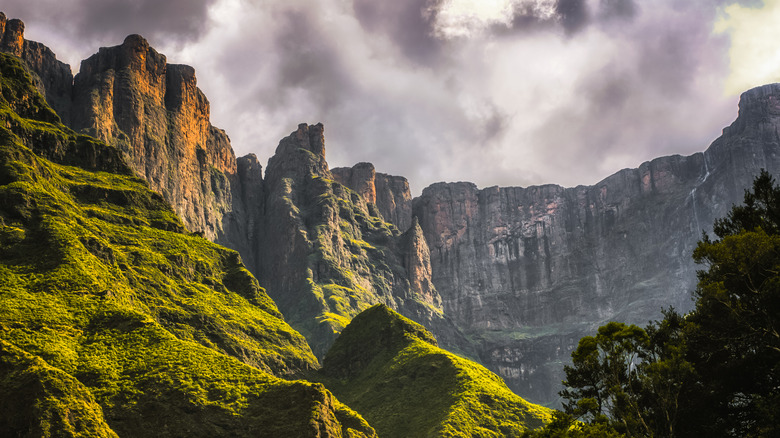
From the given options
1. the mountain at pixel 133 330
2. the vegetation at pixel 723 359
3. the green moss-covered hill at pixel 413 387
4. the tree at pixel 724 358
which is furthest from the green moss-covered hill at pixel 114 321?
the tree at pixel 724 358

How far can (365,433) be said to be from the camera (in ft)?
376

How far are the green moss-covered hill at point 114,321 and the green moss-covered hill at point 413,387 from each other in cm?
1232

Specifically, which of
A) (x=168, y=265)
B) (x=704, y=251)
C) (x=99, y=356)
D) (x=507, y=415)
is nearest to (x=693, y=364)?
(x=704, y=251)

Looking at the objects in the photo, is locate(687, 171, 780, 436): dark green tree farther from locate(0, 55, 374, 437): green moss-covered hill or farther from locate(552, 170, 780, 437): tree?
locate(0, 55, 374, 437): green moss-covered hill

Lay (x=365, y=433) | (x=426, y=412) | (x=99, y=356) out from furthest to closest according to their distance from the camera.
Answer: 1. (x=426, y=412)
2. (x=365, y=433)
3. (x=99, y=356)

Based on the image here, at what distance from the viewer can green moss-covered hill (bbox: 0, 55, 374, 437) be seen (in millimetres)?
92625

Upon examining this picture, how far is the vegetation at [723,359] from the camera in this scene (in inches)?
1973

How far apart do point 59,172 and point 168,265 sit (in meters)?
35.2

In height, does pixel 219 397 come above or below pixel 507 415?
below

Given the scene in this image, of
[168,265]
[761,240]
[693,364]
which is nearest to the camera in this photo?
[761,240]

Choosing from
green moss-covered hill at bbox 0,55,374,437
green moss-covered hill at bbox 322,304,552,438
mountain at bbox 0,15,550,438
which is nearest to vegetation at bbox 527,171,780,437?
mountain at bbox 0,15,550,438

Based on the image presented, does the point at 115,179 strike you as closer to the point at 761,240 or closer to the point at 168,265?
the point at 168,265

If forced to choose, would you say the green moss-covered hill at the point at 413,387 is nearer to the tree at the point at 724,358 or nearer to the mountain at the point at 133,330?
the mountain at the point at 133,330

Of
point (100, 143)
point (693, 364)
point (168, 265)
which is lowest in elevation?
point (693, 364)
